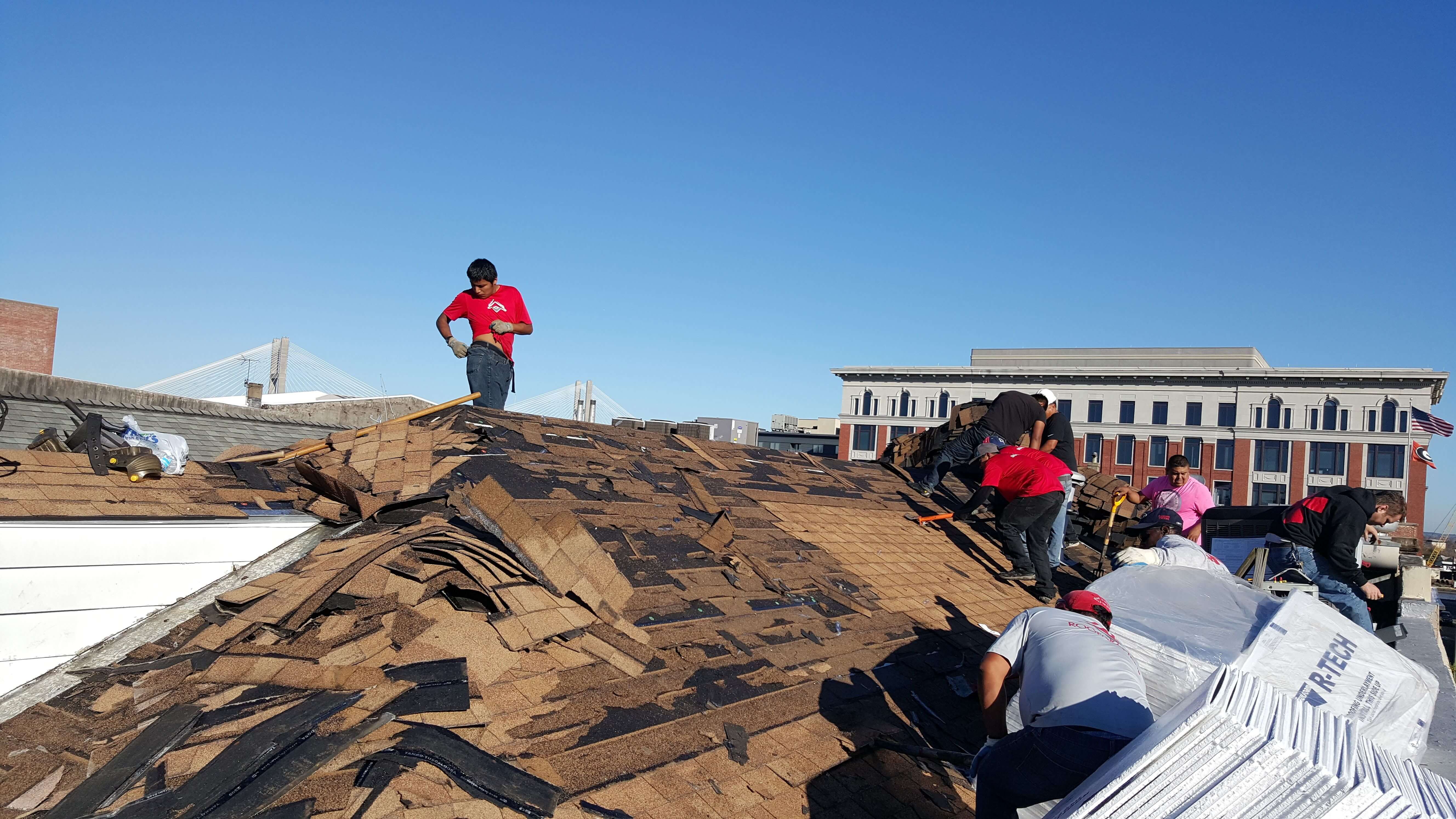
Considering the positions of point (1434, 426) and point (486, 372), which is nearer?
point (486, 372)

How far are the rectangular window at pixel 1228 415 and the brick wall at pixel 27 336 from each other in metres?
60.2

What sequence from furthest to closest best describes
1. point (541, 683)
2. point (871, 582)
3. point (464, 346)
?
1. point (464, 346)
2. point (871, 582)
3. point (541, 683)

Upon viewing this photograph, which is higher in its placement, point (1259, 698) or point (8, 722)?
point (1259, 698)

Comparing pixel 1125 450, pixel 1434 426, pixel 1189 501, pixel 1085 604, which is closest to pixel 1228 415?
pixel 1125 450

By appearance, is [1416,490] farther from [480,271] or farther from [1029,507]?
[480,271]

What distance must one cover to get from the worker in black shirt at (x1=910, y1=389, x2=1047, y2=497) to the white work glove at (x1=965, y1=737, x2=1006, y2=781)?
19.1 ft

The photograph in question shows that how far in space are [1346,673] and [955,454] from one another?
6.52m

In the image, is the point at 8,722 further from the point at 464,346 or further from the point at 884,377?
the point at 884,377

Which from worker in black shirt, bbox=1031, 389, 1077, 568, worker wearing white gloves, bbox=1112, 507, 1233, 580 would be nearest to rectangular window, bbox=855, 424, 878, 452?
worker in black shirt, bbox=1031, 389, 1077, 568

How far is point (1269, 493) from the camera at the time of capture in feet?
179

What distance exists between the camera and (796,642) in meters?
4.74

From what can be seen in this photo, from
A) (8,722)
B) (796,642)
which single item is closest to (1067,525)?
(796,642)

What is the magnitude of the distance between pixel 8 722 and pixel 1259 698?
14.3 ft

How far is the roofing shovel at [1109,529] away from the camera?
9602 mm
